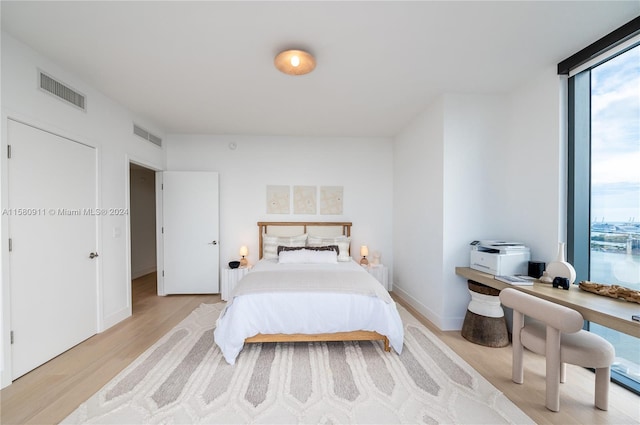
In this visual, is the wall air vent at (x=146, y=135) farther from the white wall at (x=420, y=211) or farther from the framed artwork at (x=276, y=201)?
the white wall at (x=420, y=211)

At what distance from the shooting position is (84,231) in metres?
2.56

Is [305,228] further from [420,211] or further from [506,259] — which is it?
[506,259]

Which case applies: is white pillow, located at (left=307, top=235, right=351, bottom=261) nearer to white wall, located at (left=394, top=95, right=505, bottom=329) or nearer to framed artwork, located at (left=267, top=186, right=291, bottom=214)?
framed artwork, located at (left=267, top=186, right=291, bottom=214)

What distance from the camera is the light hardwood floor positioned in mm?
1609

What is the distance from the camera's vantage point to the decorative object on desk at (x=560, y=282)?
193 centimetres

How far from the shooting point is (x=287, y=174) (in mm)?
4262

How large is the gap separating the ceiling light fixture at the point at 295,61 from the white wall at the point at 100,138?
2014 mm

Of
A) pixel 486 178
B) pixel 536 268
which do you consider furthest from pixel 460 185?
pixel 536 268

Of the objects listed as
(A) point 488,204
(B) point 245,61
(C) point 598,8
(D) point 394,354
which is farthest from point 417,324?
(B) point 245,61

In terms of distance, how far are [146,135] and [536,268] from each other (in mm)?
4953

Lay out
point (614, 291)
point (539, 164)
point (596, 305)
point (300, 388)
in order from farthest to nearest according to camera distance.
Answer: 1. point (539, 164)
2. point (300, 388)
3. point (614, 291)
4. point (596, 305)

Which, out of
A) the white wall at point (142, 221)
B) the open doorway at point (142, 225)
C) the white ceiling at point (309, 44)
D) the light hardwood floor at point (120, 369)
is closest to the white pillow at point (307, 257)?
the light hardwood floor at point (120, 369)

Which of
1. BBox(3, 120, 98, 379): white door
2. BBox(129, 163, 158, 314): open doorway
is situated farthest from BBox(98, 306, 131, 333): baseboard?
BBox(129, 163, 158, 314): open doorway

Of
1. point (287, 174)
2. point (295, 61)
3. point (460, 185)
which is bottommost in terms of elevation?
point (460, 185)
